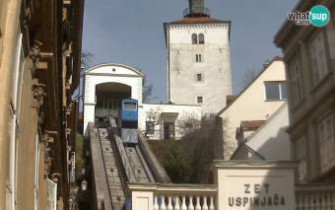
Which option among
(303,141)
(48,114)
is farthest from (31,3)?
(303,141)

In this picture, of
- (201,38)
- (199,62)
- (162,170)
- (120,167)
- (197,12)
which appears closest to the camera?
(162,170)

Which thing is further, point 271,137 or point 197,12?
point 197,12

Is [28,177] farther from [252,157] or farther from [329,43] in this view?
[252,157]

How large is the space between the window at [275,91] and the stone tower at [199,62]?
35963 millimetres

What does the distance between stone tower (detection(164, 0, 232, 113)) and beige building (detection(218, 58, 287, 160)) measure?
3354 centimetres

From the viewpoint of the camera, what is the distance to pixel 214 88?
294 ft

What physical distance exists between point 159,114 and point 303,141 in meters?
45.7

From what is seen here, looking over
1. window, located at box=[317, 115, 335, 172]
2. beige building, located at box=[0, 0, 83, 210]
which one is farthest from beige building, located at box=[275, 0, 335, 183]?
beige building, located at box=[0, 0, 83, 210]

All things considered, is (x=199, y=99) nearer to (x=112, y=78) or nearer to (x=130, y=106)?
(x=112, y=78)

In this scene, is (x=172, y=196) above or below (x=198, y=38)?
below

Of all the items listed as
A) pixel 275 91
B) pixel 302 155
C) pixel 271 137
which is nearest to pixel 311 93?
pixel 302 155

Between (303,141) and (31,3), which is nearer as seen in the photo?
(31,3)

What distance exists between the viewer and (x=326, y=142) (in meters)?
26.1

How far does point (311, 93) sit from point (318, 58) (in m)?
1.42
